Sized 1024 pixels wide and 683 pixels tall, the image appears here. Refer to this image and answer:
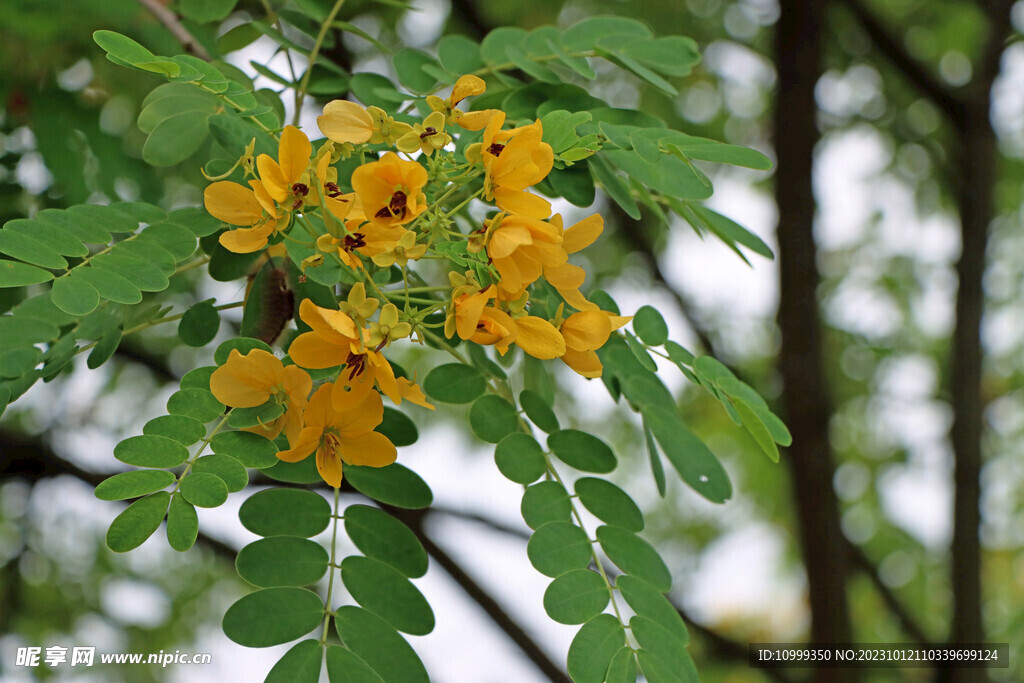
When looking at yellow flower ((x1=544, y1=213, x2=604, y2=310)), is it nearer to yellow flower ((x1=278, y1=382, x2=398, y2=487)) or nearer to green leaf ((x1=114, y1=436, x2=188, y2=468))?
yellow flower ((x1=278, y1=382, x2=398, y2=487))

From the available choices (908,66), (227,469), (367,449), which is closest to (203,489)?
(227,469)

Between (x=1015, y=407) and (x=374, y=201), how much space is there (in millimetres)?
3145

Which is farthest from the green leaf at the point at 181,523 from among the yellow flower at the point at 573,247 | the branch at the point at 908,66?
the branch at the point at 908,66

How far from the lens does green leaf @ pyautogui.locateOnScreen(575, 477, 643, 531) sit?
775 millimetres

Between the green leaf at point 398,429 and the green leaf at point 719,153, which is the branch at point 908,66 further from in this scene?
the green leaf at point 398,429

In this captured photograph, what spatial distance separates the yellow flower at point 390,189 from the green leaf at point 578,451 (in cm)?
32

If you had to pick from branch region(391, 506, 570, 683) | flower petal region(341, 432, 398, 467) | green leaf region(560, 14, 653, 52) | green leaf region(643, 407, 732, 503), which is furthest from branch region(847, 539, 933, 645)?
flower petal region(341, 432, 398, 467)

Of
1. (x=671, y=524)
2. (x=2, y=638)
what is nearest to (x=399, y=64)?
(x=2, y=638)

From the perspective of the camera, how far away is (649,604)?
0.74m

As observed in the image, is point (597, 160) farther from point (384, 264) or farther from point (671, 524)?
point (671, 524)

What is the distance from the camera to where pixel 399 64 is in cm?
91

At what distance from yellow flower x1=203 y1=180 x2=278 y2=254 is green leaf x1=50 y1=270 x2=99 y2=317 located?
0.36 feet

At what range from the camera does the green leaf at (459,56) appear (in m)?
0.91

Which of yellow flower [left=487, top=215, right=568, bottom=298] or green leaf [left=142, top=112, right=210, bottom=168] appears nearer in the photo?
yellow flower [left=487, top=215, right=568, bottom=298]
